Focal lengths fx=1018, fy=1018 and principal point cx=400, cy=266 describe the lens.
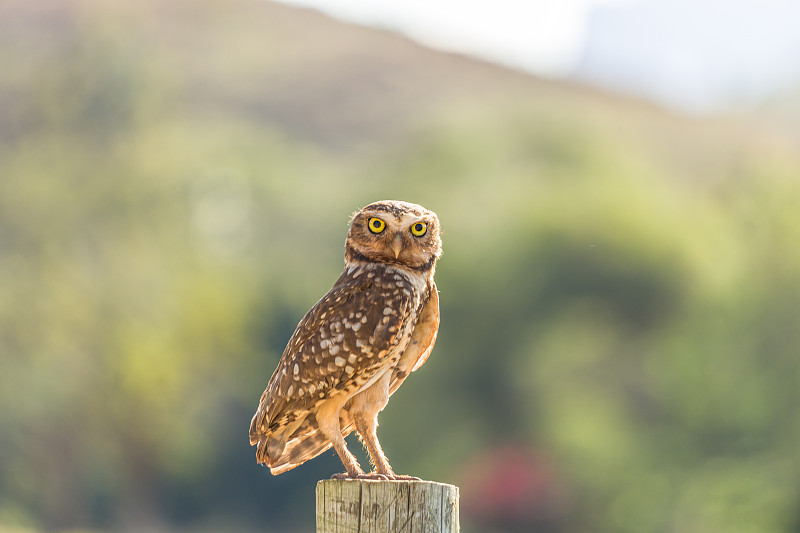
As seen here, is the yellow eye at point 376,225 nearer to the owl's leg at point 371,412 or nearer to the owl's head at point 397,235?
the owl's head at point 397,235

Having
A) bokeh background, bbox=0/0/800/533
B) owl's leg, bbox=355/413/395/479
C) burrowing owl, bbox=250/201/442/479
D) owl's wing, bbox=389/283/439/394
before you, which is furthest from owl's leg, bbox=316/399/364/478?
bokeh background, bbox=0/0/800/533

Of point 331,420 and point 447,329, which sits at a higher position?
point 447,329

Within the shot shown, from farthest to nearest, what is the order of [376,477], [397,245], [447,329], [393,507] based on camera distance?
[447,329] < [397,245] < [376,477] < [393,507]

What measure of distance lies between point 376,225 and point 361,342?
1.88 ft

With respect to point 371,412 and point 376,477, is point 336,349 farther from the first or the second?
point 376,477

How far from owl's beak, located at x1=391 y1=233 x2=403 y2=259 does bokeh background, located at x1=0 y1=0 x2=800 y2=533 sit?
17.8 metres

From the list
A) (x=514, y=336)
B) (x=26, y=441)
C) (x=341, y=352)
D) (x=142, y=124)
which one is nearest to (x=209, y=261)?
(x=142, y=124)

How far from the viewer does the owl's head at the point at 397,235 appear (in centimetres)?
473

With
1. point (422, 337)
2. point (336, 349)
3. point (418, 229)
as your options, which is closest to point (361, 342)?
point (336, 349)

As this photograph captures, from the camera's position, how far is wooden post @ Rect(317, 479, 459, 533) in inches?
156

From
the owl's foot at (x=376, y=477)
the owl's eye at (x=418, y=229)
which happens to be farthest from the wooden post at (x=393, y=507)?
the owl's eye at (x=418, y=229)

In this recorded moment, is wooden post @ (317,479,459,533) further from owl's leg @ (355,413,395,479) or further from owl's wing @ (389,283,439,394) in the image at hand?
owl's wing @ (389,283,439,394)

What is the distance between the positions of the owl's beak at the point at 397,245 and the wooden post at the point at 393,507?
1136mm

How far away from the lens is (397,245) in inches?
185
